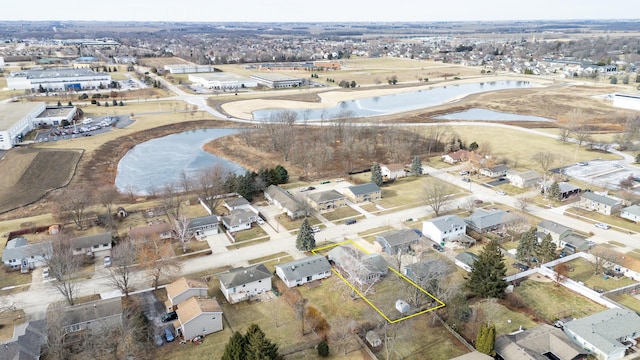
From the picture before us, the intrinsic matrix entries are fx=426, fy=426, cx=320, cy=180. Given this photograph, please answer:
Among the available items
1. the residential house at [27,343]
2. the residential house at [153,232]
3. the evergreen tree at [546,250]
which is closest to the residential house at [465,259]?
the evergreen tree at [546,250]

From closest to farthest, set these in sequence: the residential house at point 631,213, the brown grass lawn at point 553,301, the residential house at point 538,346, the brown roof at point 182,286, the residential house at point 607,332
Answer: the residential house at point 538,346, the residential house at point 607,332, the brown grass lawn at point 553,301, the brown roof at point 182,286, the residential house at point 631,213

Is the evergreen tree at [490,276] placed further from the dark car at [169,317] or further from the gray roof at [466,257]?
the dark car at [169,317]

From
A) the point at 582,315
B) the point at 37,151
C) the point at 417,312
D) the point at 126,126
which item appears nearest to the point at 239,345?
the point at 417,312

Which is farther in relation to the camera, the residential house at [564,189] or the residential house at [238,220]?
the residential house at [564,189]

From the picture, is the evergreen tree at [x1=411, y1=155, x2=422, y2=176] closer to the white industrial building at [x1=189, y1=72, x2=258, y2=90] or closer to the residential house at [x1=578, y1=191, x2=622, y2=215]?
the residential house at [x1=578, y1=191, x2=622, y2=215]

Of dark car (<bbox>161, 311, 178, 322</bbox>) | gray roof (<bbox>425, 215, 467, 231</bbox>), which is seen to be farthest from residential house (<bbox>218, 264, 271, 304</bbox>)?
gray roof (<bbox>425, 215, 467, 231</bbox>)

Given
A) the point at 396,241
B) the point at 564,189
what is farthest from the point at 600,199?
the point at 396,241
